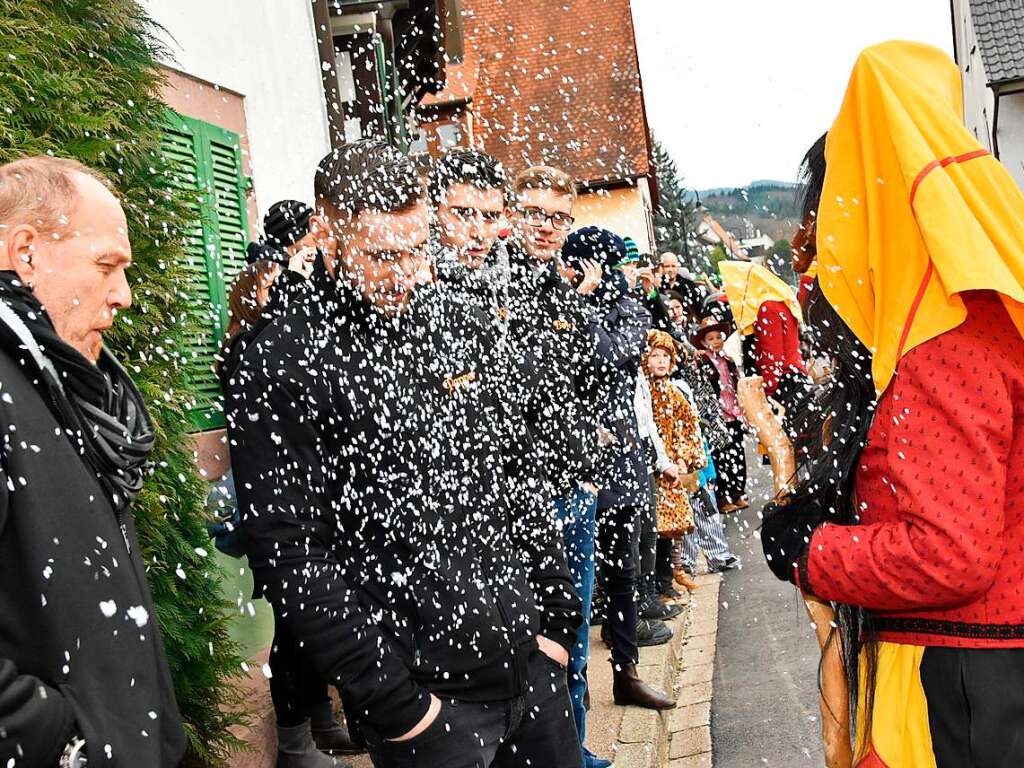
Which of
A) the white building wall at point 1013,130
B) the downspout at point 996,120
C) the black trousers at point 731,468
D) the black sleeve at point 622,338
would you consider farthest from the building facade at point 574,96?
the black sleeve at point 622,338

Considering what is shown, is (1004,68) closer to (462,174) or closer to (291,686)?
(462,174)

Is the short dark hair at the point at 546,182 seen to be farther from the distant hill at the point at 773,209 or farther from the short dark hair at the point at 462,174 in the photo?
the distant hill at the point at 773,209

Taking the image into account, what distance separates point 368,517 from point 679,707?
383 centimetres

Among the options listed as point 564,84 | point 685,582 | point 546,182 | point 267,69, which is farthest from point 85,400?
point 564,84

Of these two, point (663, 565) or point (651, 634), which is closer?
point (651, 634)

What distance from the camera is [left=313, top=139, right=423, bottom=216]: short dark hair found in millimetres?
2828

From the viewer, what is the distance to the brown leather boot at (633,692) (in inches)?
227

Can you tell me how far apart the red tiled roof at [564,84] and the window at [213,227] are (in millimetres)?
29682

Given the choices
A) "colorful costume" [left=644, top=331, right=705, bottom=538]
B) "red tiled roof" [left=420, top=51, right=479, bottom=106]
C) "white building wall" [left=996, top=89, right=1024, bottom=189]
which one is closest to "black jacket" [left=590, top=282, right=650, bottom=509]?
"colorful costume" [left=644, top=331, right=705, bottom=538]

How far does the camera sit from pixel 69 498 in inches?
81.0

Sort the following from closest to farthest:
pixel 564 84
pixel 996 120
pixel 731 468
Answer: pixel 731 468, pixel 996 120, pixel 564 84

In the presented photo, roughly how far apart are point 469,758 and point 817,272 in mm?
1426

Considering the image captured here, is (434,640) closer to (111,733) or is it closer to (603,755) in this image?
(111,733)

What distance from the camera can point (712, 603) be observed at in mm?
8500
